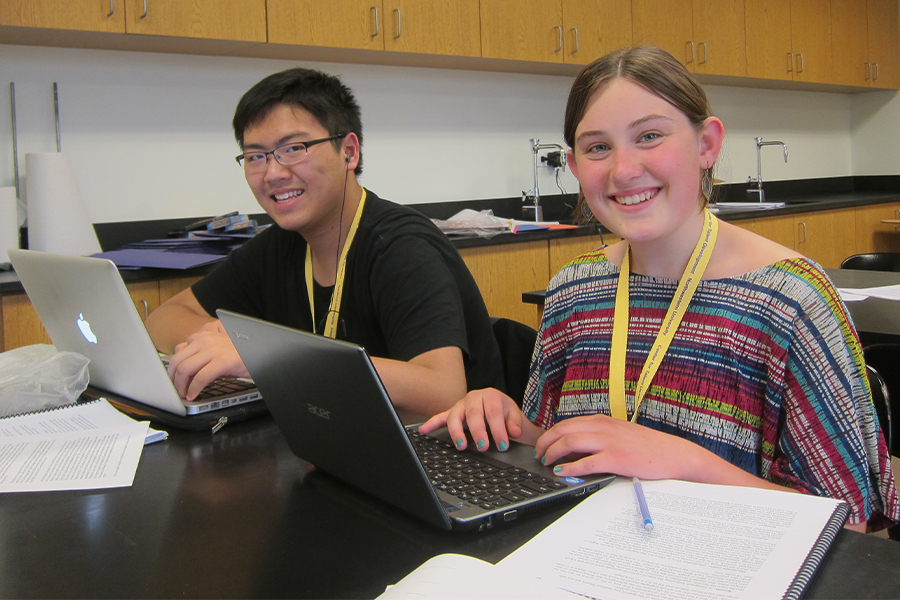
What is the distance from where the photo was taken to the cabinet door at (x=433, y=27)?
306cm

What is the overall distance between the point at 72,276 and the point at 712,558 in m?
1.00

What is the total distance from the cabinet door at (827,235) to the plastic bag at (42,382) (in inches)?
155

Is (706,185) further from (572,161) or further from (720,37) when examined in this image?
(720,37)

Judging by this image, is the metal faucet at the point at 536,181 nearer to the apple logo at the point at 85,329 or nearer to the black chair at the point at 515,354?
the black chair at the point at 515,354

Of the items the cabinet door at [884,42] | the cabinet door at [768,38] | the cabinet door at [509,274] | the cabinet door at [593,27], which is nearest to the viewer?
the cabinet door at [509,274]

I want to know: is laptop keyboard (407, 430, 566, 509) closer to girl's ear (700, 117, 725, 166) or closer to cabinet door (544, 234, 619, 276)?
girl's ear (700, 117, 725, 166)

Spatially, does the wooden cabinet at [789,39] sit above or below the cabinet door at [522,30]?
above

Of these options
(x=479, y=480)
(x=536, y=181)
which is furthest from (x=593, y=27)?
(x=479, y=480)

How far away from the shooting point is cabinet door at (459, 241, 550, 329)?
3018 millimetres

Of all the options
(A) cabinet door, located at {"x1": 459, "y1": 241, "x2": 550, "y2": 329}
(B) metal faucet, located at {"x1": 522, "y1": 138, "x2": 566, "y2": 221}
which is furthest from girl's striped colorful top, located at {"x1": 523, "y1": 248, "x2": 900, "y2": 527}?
(B) metal faucet, located at {"x1": 522, "y1": 138, "x2": 566, "y2": 221}

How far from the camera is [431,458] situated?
0.90 meters

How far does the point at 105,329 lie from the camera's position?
1.20 m

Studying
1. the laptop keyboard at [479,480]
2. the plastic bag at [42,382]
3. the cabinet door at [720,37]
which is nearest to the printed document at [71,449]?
the plastic bag at [42,382]

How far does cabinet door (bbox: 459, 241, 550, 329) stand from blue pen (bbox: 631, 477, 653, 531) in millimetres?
2185
